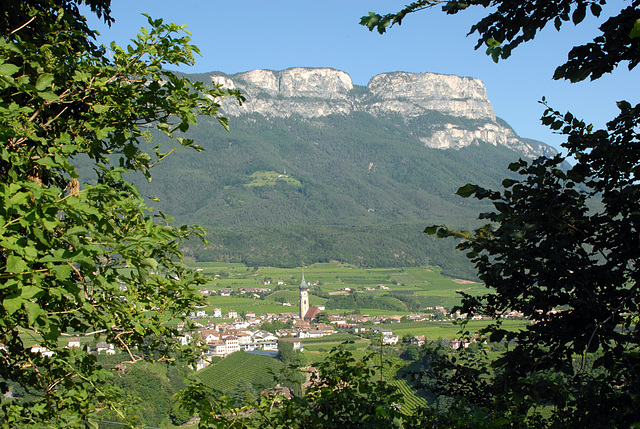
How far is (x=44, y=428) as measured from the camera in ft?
12.7

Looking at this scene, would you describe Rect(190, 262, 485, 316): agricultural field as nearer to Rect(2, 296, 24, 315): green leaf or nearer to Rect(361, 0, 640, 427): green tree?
Rect(361, 0, 640, 427): green tree

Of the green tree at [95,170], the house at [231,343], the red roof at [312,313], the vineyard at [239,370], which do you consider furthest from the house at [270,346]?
the green tree at [95,170]

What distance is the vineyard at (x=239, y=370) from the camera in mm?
37719

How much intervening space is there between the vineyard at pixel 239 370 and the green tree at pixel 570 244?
3601 centimetres

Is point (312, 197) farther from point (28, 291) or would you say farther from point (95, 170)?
point (28, 291)

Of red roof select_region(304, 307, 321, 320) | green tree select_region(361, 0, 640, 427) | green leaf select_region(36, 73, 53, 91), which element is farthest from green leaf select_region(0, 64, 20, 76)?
red roof select_region(304, 307, 321, 320)

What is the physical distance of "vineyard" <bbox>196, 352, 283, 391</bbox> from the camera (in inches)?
1485

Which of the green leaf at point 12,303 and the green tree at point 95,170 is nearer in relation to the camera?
the green leaf at point 12,303

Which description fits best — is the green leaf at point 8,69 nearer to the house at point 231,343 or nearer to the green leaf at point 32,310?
the green leaf at point 32,310

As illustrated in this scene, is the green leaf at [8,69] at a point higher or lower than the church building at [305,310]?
higher

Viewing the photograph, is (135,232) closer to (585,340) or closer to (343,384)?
(343,384)

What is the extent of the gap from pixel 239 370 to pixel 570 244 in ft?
136

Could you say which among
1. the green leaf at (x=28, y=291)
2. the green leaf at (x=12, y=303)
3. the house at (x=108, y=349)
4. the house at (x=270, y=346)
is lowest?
the house at (x=270, y=346)

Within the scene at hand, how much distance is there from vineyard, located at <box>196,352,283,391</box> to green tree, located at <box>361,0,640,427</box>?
1418 inches
